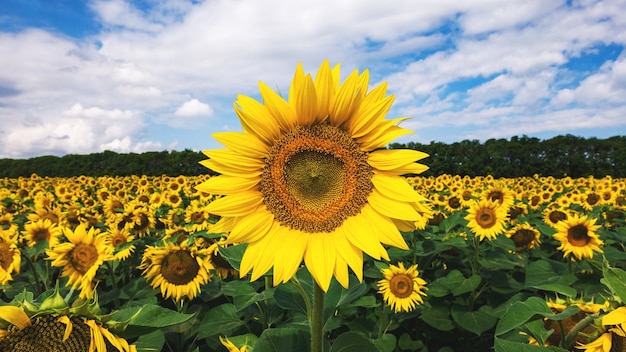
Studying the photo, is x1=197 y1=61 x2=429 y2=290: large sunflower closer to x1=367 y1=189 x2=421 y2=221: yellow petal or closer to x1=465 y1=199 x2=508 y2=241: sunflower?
x1=367 y1=189 x2=421 y2=221: yellow petal

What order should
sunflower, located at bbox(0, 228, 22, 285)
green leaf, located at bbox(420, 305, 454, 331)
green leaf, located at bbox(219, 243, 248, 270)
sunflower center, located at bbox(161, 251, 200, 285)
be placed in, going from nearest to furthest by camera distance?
green leaf, located at bbox(219, 243, 248, 270) < sunflower center, located at bbox(161, 251, 200, 285) < sunflower, located at bbox(0, 228, 22, 285) < green leaf, located at bbox(420, 305, 454, 331)

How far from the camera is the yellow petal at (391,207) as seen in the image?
1818 mm

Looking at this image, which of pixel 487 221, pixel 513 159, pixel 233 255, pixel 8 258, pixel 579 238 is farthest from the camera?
pixel 513 159

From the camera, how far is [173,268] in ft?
12.9

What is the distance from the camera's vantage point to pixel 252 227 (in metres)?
1.94

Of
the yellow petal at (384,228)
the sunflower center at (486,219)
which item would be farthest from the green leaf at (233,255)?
the sunflower center at (486,219)

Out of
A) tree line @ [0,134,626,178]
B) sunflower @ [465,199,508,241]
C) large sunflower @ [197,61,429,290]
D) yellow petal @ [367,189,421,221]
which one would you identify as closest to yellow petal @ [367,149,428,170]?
large sunflower @ [197,61,429,290]

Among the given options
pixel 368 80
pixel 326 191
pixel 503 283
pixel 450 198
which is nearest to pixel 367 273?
pixel 503 283

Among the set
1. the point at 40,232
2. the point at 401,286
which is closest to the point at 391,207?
the point at 401,286

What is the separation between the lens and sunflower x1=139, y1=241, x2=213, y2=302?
12.8 feet

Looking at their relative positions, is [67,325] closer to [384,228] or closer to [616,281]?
[384,228]

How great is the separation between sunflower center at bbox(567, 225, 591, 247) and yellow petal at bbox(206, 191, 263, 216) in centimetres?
476

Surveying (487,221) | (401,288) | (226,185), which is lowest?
(401,288)

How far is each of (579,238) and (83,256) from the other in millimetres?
5534
